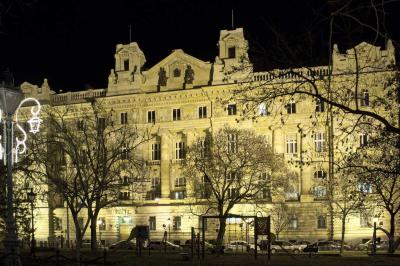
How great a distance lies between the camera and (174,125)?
300ft

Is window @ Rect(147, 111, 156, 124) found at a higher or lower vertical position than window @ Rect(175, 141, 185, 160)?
higher

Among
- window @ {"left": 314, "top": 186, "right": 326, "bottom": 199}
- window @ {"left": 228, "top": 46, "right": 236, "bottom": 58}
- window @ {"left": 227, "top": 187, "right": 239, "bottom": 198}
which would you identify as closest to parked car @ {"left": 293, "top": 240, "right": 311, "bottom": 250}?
window @ {"left": 314, "top": 186, "right": 326, "bottom": 199}

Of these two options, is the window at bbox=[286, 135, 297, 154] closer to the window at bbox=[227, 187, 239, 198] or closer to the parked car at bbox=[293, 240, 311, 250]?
the window at bbox=[227, 187, 239, 198]

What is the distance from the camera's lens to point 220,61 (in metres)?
88.9

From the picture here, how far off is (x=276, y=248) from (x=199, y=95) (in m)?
30.7

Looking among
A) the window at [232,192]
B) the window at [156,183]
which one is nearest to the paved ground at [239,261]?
the window at [232,192]

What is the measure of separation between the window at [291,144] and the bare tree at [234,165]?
10.1m

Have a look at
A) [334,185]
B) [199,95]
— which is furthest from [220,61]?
[334,185]

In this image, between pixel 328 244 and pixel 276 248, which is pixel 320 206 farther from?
pixel 276 248

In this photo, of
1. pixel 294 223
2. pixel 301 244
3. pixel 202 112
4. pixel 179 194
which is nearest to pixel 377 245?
pixel 301 244

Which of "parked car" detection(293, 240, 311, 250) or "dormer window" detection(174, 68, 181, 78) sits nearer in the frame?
"parked car" detection(293, 240, 311, 250)

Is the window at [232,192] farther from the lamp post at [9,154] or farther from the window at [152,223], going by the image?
the lamp post at [9,154]

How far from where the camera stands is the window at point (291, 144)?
86312 mm

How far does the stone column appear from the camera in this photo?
3602 inches
